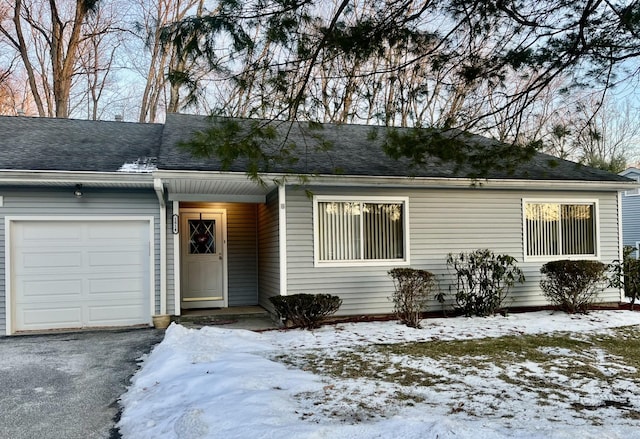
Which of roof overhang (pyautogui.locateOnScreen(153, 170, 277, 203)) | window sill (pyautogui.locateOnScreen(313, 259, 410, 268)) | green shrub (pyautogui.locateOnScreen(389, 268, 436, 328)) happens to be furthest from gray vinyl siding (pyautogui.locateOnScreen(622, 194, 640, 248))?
roof overhang (pyautogui.locateOnScreen(153, 170, 277, 203))

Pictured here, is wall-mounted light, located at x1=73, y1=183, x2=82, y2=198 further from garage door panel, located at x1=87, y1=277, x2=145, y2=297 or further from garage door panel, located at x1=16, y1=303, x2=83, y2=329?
garage door panel, located at x1=16, y1=303, x2=83, y2=329

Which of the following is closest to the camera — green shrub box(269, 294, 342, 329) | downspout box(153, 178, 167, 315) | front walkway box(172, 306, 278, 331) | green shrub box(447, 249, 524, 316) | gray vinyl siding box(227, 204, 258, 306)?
green shrub box(269, 294, 342, 329)

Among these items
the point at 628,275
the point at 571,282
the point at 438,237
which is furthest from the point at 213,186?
the point at 628,275

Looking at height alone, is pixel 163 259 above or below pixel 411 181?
below

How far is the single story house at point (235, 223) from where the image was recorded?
714cm

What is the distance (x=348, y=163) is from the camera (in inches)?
316

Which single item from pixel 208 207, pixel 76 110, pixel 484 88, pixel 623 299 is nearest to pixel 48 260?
pixel 208 207

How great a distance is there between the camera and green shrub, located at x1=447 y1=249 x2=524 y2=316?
25.6 ft

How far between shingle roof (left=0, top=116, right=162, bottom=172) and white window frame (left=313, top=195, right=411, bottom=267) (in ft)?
9.64

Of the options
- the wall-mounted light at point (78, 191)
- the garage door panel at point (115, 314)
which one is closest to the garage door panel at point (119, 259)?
the garage door panel at point (115, 314)

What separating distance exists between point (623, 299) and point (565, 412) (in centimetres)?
702

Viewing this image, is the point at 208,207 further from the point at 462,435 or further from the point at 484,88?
the point at 462,435

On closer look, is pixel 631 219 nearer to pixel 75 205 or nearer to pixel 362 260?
pixel 362 260

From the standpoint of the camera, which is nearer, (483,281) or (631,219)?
(483,281)
